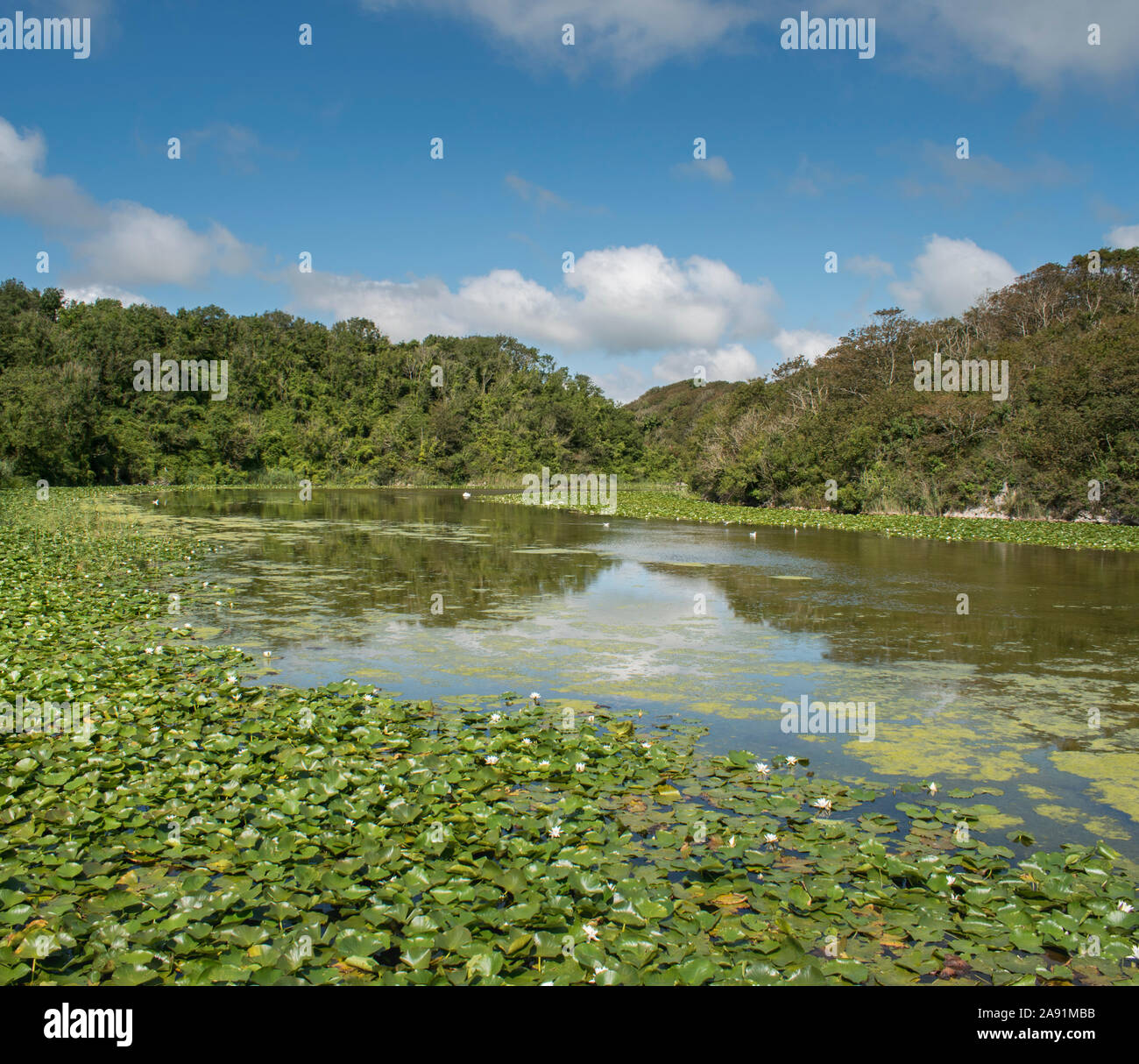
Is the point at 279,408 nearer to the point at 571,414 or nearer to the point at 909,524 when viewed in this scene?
the point at 571,414

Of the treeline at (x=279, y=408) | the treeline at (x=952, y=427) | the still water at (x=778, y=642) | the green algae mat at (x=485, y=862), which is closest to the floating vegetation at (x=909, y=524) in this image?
the treeline at (x=952, y=427)

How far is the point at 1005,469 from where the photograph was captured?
28.2m

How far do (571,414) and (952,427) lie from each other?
39.4 metres

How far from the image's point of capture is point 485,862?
3617 mm

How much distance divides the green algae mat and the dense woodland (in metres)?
25.0

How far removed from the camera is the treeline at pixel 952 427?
25.0 meters

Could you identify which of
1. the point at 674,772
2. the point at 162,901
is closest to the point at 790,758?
the point at 674,772

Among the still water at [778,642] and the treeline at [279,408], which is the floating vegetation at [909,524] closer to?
the still water at [778,642]

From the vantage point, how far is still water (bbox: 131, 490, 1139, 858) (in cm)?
554

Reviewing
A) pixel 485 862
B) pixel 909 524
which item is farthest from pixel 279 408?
pixel 485 862

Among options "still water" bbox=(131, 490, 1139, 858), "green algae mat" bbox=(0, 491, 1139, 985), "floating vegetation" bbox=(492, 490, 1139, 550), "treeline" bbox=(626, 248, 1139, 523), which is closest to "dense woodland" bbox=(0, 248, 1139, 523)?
"treeline" bbox=(626, 248, 1139, 523)

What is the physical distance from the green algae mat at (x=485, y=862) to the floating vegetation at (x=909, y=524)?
18.3m
